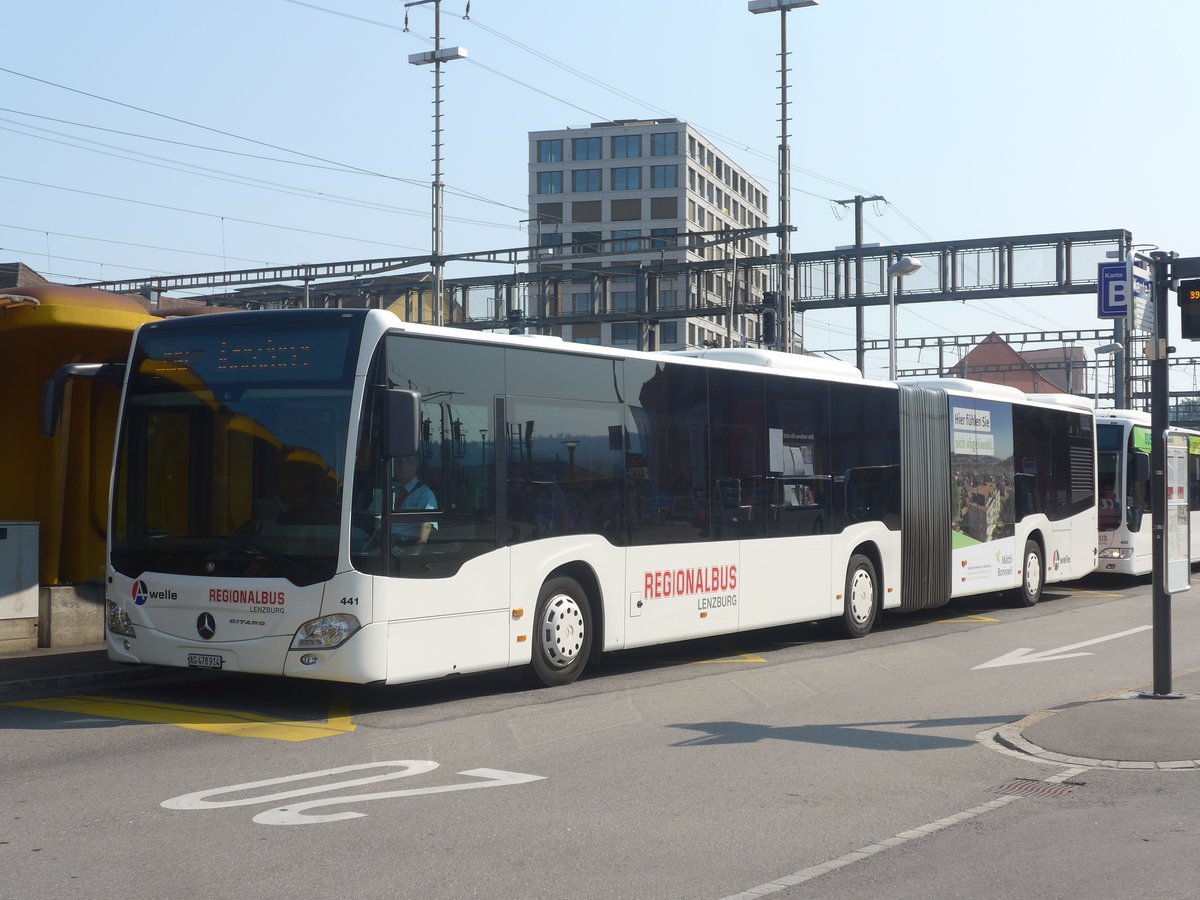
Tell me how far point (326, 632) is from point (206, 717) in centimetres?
115

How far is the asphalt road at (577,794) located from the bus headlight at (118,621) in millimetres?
574

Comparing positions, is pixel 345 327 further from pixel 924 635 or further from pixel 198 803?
pixel 924 635

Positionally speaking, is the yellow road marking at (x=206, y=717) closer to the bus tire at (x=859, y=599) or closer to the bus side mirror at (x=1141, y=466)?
the bus tire at (x=859, y=599)

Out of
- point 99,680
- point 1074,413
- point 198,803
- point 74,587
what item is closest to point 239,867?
point 198,803

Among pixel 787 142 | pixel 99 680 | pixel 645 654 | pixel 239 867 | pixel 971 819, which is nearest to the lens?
pixel 239 867

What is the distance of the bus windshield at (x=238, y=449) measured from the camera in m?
10.2

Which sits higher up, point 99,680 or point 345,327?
point 345,327

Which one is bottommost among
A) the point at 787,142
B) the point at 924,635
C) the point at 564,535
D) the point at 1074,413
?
the point at 924,635

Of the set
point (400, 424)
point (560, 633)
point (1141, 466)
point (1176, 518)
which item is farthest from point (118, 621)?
point (1141, 466)

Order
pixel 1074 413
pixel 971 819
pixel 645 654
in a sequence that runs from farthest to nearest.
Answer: pixel 1074 413 → pixel 645 654 → pixel 971 819

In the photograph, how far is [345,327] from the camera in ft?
33.9

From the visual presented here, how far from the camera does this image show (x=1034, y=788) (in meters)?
7.89

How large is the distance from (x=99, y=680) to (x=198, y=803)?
5.06 metres

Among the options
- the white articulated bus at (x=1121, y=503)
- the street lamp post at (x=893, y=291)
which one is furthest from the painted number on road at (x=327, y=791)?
the street lamp post at (x=893, y=291)
